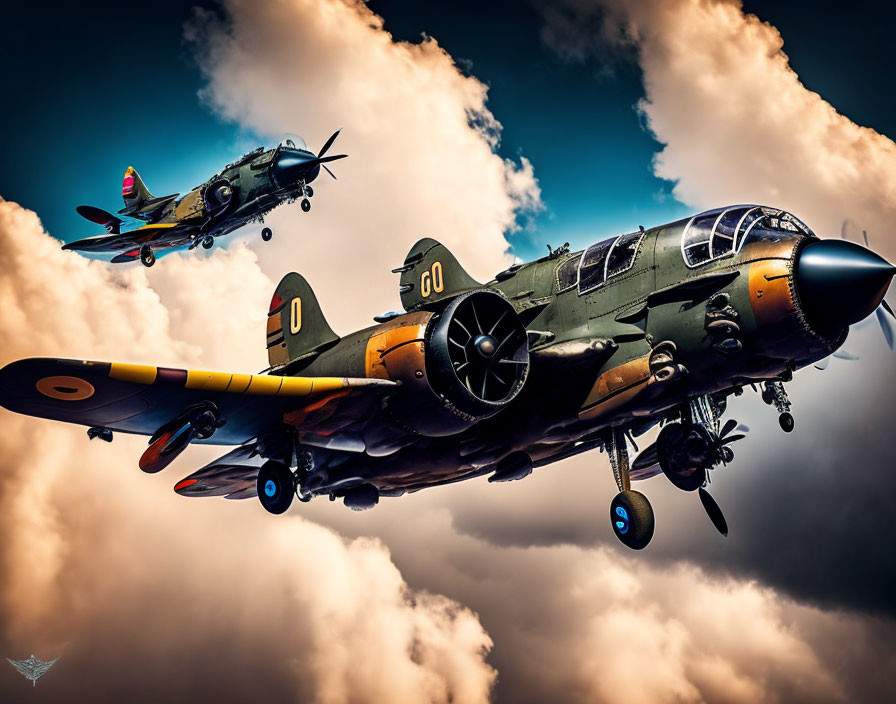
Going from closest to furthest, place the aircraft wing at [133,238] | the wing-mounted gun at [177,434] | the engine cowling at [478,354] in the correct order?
the engine cowling at [478,354], the wing-mounted gun at [177,434], the aircraft wing at [133,238]

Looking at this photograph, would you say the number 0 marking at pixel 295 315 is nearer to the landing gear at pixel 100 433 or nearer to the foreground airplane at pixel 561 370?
the foreground airplane at pixel 561 370

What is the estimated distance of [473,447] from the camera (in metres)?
15.2

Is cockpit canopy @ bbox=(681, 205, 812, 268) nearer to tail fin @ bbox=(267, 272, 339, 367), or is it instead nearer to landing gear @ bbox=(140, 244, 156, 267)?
tail fin @ bbox=(267, 272, 339, 367)

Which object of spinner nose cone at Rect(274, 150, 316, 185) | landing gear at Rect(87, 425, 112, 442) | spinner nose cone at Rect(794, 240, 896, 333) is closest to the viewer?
spinner nose cone at Rect(794, 240, 896, 333)

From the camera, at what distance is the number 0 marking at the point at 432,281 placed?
15984 mm

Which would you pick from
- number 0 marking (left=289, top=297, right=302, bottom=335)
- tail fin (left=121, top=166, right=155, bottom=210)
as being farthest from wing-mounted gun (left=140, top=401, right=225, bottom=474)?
tail fin (left=121, top=166, right=155, bottom=210)

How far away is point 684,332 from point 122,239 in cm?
1888

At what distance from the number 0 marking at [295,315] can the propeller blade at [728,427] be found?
8.64 metres

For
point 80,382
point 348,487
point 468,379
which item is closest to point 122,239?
point 348,487

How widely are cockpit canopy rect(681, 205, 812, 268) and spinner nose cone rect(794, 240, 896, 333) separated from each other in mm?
801

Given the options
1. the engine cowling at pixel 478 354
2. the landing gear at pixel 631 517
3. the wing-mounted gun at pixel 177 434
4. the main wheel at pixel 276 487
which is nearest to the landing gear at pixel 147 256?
the main wheel at pixel 276 487

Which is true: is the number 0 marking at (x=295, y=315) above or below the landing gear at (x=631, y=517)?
above

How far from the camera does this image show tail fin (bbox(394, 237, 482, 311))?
52.0ft

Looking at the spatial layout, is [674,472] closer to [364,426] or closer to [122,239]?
[364,426]
